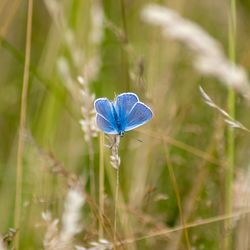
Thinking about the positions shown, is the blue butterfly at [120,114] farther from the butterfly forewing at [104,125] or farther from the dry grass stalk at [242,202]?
the dry grass stalk at [242,202]

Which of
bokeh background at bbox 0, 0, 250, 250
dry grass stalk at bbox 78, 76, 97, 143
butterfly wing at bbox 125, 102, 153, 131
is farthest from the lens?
bokeh background at bbox 0, 0, 250, 250

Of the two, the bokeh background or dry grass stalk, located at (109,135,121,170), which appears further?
the bokeh background

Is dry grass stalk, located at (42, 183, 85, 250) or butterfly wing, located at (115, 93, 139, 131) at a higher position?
butterfly wing, located at (115, 93, 139, 131)

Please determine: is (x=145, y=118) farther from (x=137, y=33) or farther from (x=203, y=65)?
(x=137, y=33)

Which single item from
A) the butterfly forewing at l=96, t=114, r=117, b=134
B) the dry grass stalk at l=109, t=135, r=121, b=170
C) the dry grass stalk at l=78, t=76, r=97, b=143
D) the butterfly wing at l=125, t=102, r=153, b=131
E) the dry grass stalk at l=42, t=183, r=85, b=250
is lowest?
the dry grass stalk at l=42, t=183, r=85, b=250

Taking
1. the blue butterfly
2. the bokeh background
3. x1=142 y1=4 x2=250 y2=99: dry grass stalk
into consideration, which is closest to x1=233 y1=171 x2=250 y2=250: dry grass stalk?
the bokeh background

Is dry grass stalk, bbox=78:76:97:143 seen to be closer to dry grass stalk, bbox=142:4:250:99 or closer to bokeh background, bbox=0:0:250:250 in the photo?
bokeh background, bbox=0:0:250:250

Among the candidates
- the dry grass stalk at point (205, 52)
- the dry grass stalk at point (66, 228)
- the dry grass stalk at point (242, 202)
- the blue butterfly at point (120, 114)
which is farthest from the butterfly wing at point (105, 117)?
the dry grass stalk at point (242, 202)

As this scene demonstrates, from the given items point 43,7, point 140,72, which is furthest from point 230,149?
point 43,7
